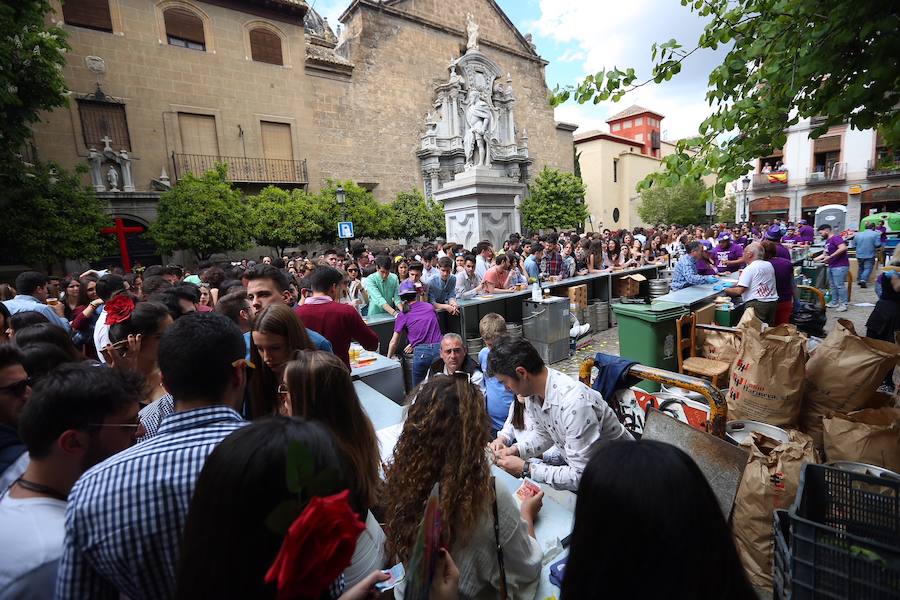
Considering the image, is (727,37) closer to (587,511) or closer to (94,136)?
(587,511)

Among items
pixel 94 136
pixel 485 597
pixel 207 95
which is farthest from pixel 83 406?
pixel 207 95

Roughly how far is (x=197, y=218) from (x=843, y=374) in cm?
1556

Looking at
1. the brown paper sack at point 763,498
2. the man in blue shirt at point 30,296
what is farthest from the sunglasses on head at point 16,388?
the brown paper sack at point 763,498

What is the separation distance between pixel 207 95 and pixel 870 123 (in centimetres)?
2067

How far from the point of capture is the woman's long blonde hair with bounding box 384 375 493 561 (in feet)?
5.39

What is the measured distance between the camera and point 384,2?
21953 mm

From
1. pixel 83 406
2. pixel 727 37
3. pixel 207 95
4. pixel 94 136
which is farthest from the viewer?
pixel 207 95

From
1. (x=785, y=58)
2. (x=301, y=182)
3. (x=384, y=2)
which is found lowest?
(x=785, y=58)

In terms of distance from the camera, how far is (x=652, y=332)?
5.34 m

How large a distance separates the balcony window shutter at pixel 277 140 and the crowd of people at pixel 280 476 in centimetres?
1705

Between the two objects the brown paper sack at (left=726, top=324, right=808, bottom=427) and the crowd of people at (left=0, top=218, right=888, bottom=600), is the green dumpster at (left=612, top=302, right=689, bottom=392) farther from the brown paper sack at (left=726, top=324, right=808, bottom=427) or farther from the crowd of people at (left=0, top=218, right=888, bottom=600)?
the crowd of people at (left=0, top=218, right=888, bottom=600)

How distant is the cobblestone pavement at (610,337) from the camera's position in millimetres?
7393

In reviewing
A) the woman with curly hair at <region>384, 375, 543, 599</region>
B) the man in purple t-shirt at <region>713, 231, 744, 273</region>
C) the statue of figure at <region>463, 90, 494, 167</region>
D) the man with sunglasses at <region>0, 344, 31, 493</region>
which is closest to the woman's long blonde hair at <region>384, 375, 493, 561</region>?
the woman with curly hair at <region>384, 375, 543, 599</region>

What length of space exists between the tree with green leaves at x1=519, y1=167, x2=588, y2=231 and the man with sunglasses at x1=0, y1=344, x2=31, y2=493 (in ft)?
85.3
